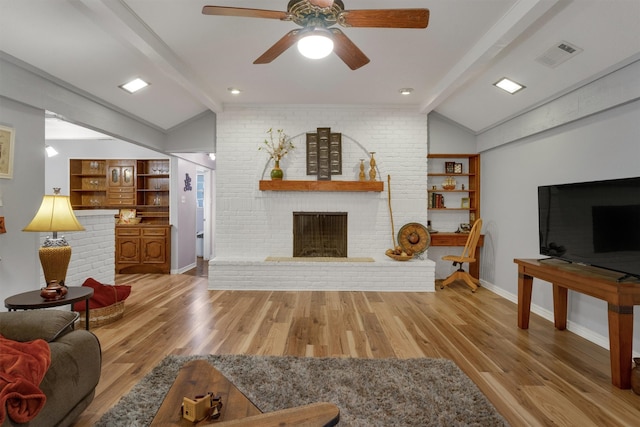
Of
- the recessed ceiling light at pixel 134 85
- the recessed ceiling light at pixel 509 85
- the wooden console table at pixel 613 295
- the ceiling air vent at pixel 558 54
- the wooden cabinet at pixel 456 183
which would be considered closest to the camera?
the wooden console table at pixel 613 295

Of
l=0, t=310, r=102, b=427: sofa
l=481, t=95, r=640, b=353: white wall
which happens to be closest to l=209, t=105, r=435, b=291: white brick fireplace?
l=481, t=95, r=640, b=353: white wall

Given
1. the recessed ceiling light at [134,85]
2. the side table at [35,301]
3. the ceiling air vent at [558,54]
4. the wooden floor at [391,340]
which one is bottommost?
the wooden floor at [391,340]

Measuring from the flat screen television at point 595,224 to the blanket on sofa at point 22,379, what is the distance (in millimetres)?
3395

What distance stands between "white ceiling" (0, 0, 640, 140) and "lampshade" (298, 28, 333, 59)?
79 centimetres

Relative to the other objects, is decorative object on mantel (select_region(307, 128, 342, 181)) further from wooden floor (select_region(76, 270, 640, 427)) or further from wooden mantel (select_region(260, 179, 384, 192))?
wooden floor (select_region(76, 270, 640, 427))

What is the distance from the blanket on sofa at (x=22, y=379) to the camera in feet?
4.29

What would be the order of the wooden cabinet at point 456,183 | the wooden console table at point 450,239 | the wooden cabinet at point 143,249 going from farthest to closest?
the wooden cabinet at point 143,249 → the wooden cabinet at point 456,183 → the wooden console table at point 450,239

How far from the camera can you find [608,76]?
2.90m

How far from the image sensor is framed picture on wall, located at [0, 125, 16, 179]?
2.86m

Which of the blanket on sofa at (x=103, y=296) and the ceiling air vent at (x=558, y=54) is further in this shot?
the blanket on sofa at (x=103, y=296)

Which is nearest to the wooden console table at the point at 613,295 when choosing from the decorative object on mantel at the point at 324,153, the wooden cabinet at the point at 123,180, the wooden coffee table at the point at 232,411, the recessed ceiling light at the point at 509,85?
the recessed ceiling light at the point at 509,85

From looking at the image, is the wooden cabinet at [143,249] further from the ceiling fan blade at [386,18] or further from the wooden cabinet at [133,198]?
the ceiling fan blade at [386,18]

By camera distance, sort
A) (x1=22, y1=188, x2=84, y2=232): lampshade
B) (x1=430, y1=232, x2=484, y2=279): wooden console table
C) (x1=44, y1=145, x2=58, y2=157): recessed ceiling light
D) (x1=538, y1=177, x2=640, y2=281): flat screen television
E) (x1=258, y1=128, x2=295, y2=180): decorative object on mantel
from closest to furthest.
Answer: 1. (x1=538, y1=177, x2=640, y2=281): flat screen television
2. (x1=22, y1=188, x2=84, y2=232): lampshade
3. (x1=258, y1=128, x2=295, y2=180): decorative object on mantel
4. (x1=430, y1=232, x2=484, y2=279): wooden console table
5. (x1=44, y1=145, x2=58, y2=157): recessed ceiling light

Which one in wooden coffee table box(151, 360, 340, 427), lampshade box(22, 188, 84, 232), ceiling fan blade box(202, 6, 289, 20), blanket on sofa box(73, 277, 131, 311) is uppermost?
ceiling fan blade box(202, 6, 289, 20)
